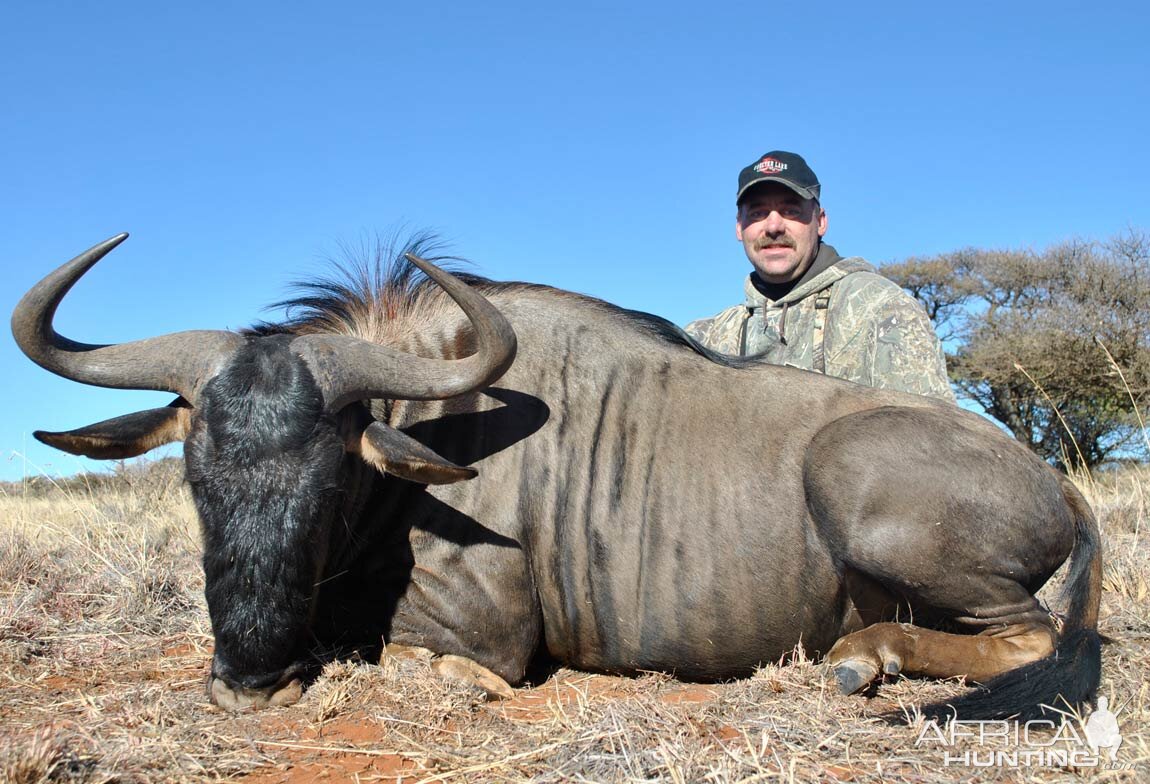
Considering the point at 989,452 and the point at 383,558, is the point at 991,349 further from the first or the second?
the point at 383,558

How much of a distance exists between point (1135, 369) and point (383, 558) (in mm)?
15467

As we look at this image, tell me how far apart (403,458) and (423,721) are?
3.19 feet

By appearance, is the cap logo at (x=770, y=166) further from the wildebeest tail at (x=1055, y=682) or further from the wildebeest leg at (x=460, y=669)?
the wildebeest leg at (x=460, y=669)

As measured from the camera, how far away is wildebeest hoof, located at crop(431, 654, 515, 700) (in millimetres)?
3678

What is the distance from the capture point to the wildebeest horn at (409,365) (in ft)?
11.6

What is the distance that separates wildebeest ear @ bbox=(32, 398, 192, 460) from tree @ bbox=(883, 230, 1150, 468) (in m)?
14.3

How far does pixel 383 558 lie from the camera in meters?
3.94

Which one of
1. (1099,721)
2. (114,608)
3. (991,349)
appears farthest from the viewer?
(991,349)

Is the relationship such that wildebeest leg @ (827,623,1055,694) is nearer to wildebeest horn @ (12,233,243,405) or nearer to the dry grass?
the dry grass

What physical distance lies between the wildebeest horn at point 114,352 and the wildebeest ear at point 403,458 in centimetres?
65

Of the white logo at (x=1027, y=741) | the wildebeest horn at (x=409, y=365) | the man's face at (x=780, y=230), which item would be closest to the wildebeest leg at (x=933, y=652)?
the white logo at (x=1027, y=741)

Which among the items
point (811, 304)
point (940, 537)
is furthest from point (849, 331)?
point (940, 537)

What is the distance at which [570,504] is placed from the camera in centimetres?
408

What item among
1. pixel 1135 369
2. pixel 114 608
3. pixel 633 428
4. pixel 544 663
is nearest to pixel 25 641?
pixel 114 608
